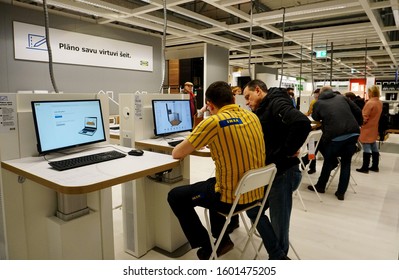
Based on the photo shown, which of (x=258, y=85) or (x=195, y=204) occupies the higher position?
(x=258, y=85)

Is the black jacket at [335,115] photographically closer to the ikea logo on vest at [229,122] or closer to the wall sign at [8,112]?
the ikea logo on vest at [229,122]

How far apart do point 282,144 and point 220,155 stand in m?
0.63

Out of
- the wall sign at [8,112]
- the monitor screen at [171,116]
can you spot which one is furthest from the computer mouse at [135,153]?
the wall sign at [8,112]

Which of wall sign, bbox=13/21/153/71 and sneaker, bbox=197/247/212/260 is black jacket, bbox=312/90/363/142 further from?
wall sign, bbox=13/21/153/71

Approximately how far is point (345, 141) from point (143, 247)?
8.96ft

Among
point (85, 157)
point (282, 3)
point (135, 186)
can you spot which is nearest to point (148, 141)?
point (135, 186)

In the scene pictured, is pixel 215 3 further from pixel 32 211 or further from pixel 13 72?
pixel 32 211

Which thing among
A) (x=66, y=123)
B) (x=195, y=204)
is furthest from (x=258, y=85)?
(x=66, y=123)

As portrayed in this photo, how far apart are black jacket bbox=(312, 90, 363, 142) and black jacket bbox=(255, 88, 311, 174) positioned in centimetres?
180

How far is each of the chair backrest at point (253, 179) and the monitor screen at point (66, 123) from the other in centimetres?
112

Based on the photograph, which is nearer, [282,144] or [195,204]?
[195,204]

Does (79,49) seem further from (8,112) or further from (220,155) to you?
(220,155)

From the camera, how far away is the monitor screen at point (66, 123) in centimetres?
182

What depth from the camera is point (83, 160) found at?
181 centimetres
